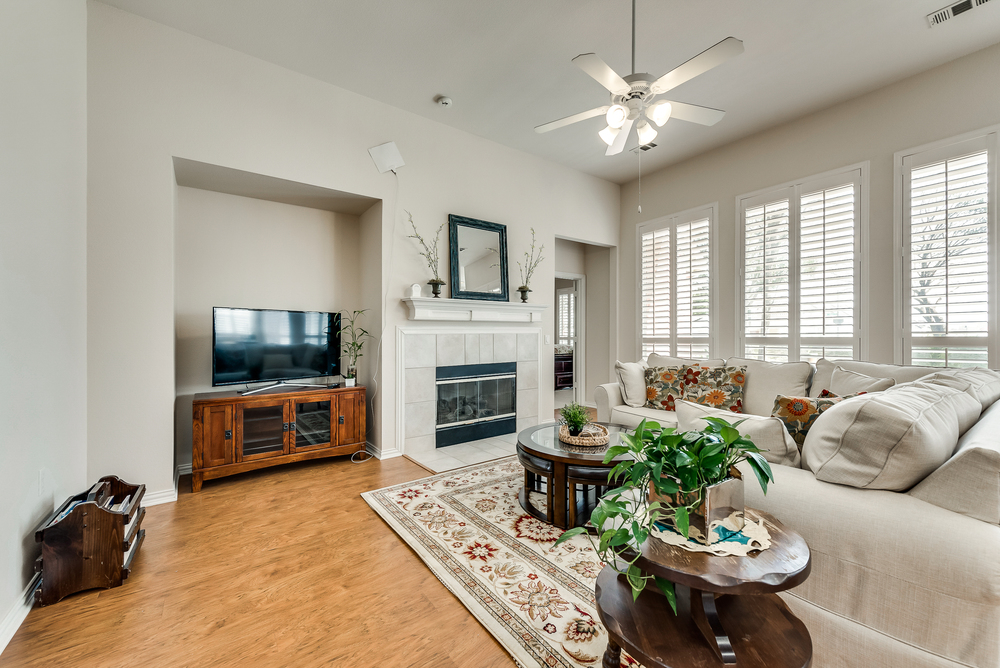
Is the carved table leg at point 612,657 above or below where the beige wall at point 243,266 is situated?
below

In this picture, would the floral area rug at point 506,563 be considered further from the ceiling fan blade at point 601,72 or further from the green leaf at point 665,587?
the ceiling fan blade at point 601,72

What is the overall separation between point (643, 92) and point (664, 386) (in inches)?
88.2

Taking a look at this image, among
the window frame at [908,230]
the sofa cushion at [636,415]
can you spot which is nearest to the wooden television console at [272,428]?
the sofa cushion at [636,415]

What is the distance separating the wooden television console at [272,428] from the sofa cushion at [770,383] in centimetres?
315

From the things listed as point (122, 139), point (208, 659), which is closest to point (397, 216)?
point (122, 139)

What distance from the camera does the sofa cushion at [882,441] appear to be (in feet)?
3.78

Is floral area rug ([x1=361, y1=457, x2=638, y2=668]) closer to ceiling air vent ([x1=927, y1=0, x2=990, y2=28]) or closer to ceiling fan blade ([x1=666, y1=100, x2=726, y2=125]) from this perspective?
ceiling fan blade ([x1=666, y1=100, x2=726, y2=125])

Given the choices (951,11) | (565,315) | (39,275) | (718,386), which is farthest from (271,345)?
(951,11)

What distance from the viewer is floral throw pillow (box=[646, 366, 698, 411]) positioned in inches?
135

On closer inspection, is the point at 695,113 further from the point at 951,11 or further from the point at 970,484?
the point at 970,484

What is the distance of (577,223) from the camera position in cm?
513

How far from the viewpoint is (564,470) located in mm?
2236

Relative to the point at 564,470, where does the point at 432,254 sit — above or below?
above

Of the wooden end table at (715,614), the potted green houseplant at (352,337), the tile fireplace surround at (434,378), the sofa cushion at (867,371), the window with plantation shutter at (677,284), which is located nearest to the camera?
the wooden end table at (715,614)
